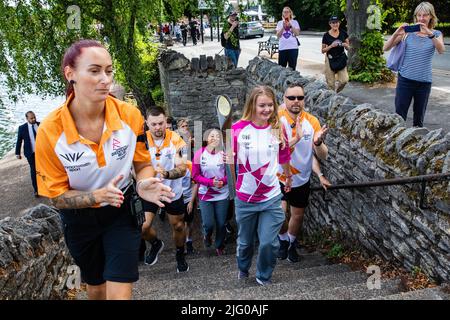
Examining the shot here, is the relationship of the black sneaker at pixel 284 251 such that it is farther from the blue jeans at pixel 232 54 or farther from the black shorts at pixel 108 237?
the blue jeans at pixel 232 54

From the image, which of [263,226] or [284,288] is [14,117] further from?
[284,288]

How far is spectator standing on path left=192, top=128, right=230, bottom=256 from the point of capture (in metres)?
5.86

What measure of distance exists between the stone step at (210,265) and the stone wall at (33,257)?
1.29m

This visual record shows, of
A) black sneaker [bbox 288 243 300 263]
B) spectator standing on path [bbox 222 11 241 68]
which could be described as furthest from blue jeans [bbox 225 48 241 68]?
black sneaker [bbox 288 243 300 263]

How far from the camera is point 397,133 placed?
14.4 ft

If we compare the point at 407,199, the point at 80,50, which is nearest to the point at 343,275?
the point at 407,199

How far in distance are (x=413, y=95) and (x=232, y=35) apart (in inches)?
251

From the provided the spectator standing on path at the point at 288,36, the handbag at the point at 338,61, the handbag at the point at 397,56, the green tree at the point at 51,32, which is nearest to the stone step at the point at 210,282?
the handbag at the point at 397,56

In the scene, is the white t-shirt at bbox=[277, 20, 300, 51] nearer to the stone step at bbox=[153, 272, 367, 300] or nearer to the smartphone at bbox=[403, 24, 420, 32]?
the smartphone at bbox=[403, 24, 420, 32]

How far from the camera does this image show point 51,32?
9492mm

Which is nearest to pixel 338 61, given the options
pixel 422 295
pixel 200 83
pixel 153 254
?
pixel 200 83

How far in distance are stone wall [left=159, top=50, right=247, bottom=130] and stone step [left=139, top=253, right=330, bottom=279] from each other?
634 centimetres

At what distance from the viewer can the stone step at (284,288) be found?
3.79 metres
